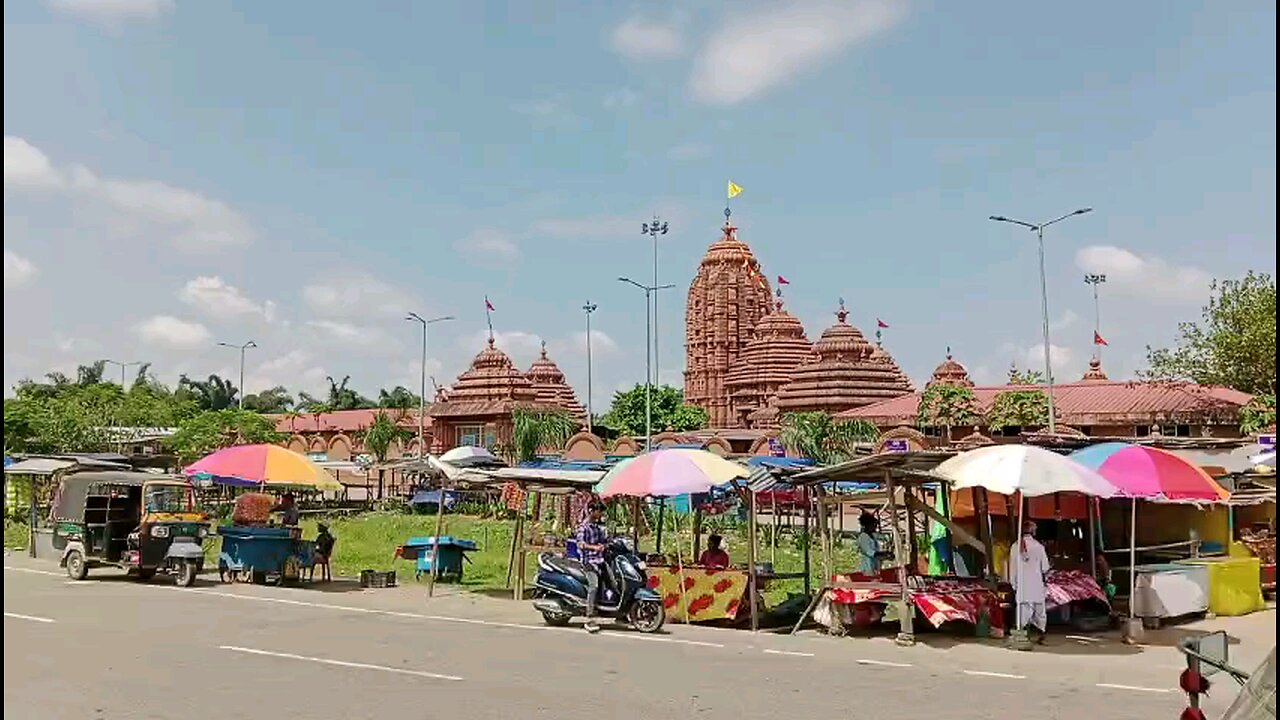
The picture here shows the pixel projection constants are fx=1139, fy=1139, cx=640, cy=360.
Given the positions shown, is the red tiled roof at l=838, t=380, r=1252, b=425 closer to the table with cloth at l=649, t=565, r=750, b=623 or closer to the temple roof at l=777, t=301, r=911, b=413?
the temple roof at l=777, t=301, r=911, b=413

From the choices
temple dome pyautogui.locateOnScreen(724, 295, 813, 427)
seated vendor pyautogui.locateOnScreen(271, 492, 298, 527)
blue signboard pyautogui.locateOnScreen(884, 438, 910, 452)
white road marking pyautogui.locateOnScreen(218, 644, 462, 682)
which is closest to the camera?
white road marking pyautogui.locateOnScreen(218, 644, 462, 682)

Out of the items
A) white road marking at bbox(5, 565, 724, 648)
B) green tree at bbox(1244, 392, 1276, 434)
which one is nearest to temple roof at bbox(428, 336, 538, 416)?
green tree at bbox(1244, 392, 1276, 434)

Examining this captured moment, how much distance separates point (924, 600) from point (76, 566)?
573 inches

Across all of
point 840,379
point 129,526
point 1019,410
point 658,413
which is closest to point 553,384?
point 658,413

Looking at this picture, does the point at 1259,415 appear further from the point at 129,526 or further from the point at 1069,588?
the point at 129,526

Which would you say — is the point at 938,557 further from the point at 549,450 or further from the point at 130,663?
the point at 549,450

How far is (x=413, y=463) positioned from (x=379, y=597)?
832 inches

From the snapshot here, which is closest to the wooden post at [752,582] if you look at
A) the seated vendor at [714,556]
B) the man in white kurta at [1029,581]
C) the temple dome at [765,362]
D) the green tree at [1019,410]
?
the seated vendor at [714,556]

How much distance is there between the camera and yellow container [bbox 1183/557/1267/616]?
15.1 metres

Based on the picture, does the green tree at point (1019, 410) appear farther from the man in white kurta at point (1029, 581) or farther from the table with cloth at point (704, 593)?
the man in white kurta at point (1029, 581)

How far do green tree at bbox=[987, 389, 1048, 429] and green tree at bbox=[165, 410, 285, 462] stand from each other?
32480 millimetres

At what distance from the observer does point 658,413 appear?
74688mm

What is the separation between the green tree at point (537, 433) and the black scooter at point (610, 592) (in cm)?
3160

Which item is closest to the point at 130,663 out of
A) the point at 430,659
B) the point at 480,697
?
the point at 430,659
